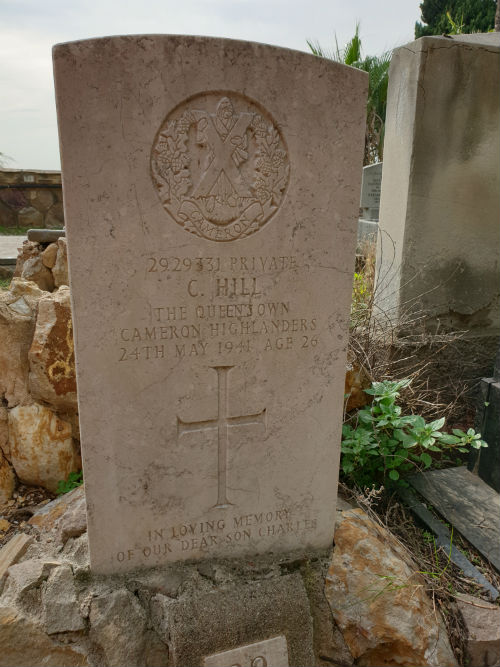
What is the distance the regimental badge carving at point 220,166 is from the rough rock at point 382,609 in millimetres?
1421

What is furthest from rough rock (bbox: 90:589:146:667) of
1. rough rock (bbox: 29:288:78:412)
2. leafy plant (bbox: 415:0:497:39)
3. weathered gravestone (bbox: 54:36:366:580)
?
leafy plant (bbox: 415:0:497:39)

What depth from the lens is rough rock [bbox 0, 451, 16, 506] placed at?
258 centimetres

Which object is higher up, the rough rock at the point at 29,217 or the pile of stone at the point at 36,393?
the rough rock at the point at 29,217

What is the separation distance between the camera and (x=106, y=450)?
1774 mm

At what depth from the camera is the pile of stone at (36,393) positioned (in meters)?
2.61

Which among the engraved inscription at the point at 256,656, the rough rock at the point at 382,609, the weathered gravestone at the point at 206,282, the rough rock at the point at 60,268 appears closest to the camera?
the weathered gravestone at the point at 206,282

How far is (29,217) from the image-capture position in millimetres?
9930

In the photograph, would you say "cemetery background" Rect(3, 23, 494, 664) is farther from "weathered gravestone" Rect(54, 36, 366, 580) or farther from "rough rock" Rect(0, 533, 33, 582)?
"weathered gravestone" Rect(54, 36, 366, 580)

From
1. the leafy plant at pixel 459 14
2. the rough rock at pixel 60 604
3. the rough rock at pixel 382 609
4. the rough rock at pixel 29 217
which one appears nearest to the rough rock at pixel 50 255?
the rough rock at pixel 60 604

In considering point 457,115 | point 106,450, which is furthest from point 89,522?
point 457,115

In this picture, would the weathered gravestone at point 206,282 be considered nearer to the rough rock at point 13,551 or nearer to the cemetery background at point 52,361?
the rough rock at point 13,551

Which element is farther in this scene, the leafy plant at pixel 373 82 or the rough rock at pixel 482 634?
the leafy plant at pixel 373 82

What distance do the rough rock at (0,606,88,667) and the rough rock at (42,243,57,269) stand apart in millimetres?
4356

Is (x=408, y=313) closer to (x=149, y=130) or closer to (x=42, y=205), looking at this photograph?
(x=149, y=130)
